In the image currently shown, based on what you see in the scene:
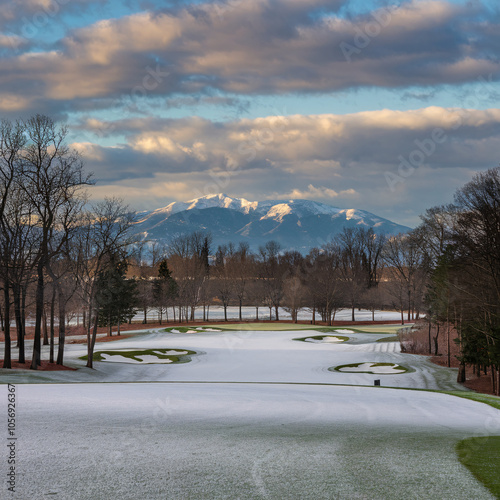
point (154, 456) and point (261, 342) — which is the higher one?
point (154, 456)

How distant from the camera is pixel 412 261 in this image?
7819cm

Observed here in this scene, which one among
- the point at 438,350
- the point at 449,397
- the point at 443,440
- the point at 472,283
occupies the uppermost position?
the point at 472,283

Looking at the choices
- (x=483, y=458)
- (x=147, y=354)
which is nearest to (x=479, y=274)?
(x=483, y=458)

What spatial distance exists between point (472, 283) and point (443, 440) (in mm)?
21234

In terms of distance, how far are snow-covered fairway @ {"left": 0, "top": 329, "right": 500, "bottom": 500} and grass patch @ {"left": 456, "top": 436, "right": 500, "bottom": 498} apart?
0.61 feet

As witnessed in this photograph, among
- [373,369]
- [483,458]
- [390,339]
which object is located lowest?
[390,339]

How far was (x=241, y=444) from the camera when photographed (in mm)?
8266

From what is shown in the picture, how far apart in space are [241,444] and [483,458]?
3988mm

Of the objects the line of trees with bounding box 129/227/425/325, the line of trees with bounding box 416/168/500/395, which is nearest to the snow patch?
the line of trees with bounding box 416/168/500/395

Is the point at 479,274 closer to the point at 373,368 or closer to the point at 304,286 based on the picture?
the point at 373,368

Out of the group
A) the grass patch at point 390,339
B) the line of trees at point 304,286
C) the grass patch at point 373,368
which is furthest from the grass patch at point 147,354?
the line of trees at point 304,286

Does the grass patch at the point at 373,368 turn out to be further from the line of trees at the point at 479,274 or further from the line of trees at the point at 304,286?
the line of trees at the point at 304,286

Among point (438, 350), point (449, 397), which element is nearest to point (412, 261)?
point (438, 350)

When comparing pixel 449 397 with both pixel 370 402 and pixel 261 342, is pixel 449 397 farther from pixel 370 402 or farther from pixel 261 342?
pixel 261 342
